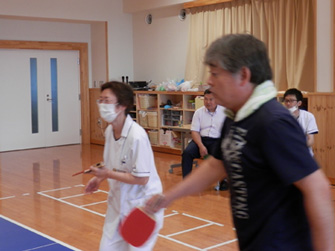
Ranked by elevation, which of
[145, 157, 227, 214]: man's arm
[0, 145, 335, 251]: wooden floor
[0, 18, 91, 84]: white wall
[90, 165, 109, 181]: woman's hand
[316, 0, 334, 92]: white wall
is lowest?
[0, 145, 335, 251]: wooden floor

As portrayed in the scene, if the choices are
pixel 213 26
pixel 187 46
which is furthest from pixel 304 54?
pixel 187 46

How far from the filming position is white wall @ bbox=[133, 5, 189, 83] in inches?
423

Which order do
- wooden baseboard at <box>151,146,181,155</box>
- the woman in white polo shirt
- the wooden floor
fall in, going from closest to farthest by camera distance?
the woman in white polo shirt, the wooden floor, wooden baseboard at <box>151,146,181,155</box>

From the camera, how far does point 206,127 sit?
691cm

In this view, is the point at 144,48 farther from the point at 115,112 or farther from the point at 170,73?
the point at 115,112

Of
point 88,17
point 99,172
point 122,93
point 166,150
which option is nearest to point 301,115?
point 122,93

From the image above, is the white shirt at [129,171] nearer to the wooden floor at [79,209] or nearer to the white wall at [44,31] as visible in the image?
the wooden floor at [79,209]

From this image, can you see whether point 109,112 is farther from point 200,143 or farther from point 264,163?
point 200,143

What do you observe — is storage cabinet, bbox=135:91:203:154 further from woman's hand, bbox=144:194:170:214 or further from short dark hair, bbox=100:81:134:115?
woman's hand, bbox=144:194:170:214

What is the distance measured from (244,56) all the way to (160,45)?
31.8ft

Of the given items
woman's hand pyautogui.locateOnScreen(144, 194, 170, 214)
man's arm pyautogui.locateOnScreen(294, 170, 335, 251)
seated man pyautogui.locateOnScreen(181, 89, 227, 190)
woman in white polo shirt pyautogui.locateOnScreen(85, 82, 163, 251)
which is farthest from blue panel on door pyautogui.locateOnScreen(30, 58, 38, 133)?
man's arm pyautogui.locateOnScreen(294, 170, 335, 251)

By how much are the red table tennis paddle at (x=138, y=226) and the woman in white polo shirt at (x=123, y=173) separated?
2.24 ft

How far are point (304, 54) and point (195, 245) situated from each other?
178 inches

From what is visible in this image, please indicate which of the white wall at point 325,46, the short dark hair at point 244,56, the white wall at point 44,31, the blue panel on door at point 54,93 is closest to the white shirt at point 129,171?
the short dark hair at point 244,56
